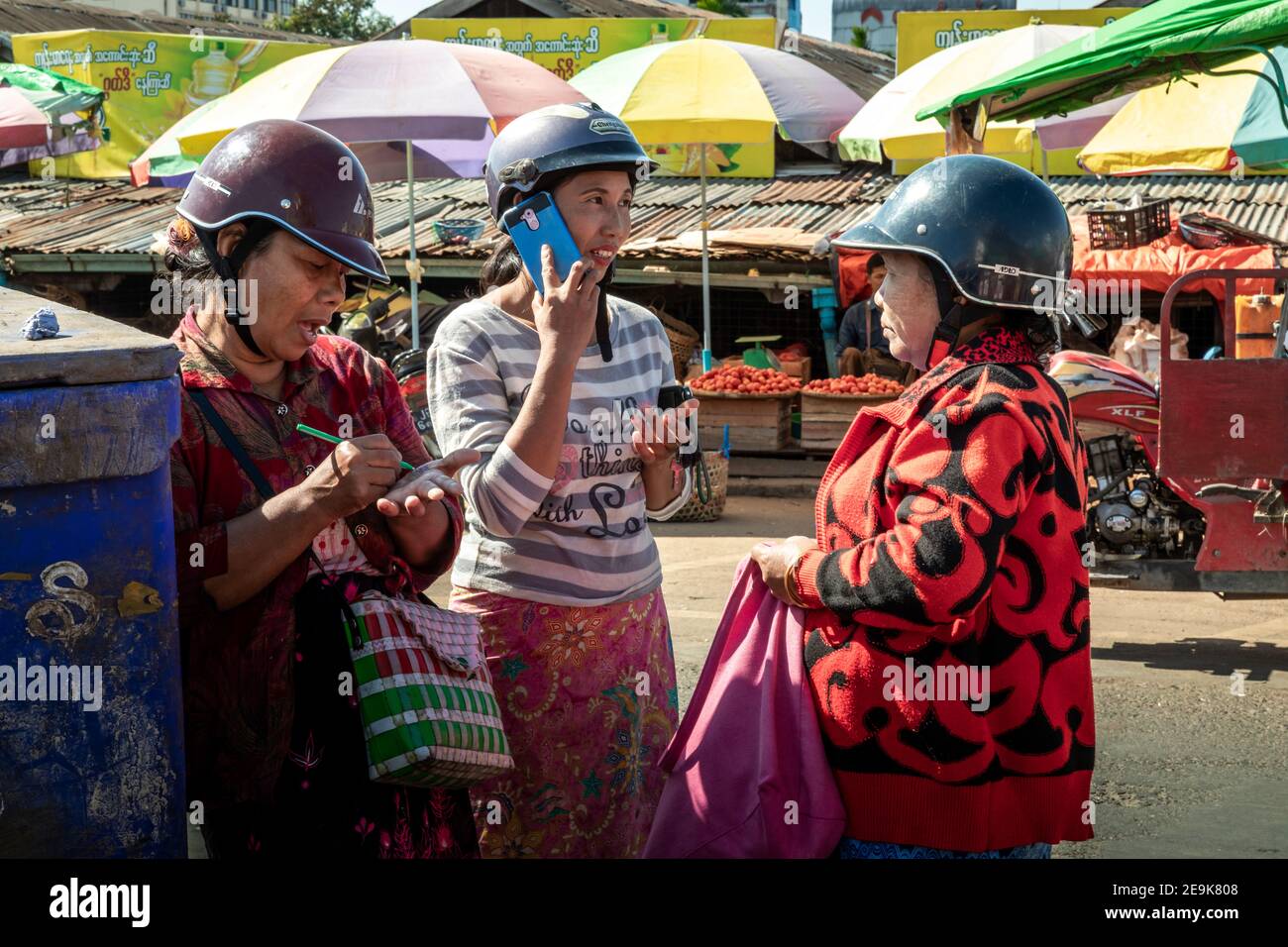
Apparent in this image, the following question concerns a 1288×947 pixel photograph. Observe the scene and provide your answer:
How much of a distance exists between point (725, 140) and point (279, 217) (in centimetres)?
871

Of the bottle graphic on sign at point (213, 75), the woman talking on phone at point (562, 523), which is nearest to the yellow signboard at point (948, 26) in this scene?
the bottle graphic on sign at point (213, 75)

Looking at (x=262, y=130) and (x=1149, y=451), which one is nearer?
(x=262, y=130)

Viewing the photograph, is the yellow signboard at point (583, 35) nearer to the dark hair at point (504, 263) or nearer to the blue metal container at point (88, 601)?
the dark hair at point (504, 263)

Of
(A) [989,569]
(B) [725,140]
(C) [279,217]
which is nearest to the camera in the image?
(A) [989,569]

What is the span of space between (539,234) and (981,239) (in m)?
0.86

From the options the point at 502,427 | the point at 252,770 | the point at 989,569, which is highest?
the point at 502,427

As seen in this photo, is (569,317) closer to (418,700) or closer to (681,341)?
(418,700)

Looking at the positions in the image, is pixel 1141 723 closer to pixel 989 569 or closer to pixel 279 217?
pixel 989 569

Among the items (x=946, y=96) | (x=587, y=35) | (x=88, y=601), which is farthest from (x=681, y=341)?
(x=88, y=601)

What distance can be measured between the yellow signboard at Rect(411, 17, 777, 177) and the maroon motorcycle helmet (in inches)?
571

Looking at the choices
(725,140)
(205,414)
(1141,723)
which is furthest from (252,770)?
(725,140)

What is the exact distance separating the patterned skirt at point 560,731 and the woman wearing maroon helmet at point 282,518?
0.34 meters

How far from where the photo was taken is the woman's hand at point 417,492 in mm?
2311

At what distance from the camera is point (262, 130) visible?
94.4 inches
